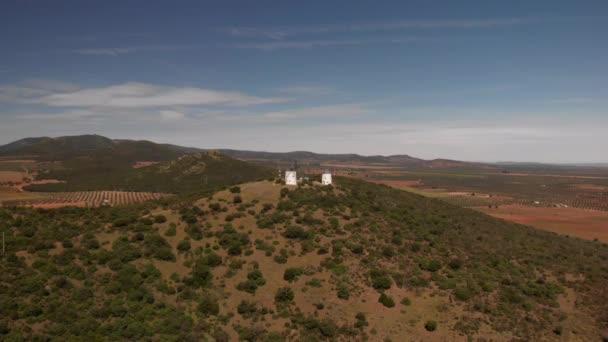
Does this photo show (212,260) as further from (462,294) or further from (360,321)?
(462,294)

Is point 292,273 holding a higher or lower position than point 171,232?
lower

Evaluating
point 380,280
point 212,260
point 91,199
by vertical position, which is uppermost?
point 212,260

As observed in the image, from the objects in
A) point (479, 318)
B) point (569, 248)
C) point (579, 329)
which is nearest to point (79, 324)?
point (479, 318)

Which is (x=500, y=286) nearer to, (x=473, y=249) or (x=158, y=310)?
(x=473, y=249)

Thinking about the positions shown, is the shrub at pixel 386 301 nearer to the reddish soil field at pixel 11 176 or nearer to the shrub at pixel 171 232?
the shrub at pixel 171 232

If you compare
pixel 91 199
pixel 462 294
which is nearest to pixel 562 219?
pixel 462 294

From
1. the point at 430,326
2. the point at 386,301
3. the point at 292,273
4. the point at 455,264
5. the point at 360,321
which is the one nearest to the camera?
the point at 430,326

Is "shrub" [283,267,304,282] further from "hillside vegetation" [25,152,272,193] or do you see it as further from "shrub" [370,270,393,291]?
"hillside vegetation" [25,152,272,193]
